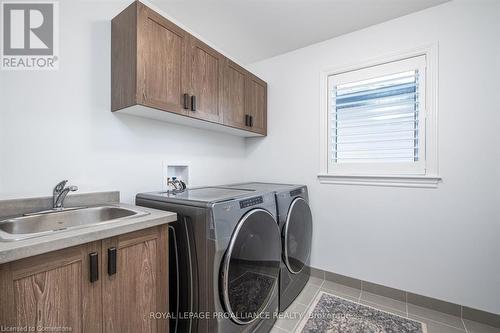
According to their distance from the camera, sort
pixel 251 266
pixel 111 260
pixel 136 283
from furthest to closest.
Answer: pixel 251 266
pixel 136 283
pixel 111 260

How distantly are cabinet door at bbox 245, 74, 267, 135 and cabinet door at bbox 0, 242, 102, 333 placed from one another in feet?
5.88

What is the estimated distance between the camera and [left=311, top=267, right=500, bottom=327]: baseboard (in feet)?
5.23

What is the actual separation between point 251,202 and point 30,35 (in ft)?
5.43

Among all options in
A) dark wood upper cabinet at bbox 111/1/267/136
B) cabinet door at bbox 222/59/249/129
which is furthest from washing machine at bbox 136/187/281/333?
cabinet door at bbox 222/59/249/129

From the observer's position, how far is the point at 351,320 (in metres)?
1.64

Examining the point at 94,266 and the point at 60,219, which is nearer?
the point at 94,266

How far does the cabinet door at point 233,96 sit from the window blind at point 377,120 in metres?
0.92

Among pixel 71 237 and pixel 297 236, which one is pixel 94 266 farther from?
pixel 297 236

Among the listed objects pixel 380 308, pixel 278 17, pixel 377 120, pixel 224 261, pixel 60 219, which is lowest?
pixel 380 308

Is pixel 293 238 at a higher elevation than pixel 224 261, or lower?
lower

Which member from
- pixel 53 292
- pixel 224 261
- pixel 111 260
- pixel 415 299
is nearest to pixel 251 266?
pixel 224 261

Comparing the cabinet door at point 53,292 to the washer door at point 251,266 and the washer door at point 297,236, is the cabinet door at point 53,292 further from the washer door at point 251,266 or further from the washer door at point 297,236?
the washer door at point 297,236

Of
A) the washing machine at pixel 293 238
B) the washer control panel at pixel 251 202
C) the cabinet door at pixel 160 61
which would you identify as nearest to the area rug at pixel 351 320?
the washing machine at pixel 293 238

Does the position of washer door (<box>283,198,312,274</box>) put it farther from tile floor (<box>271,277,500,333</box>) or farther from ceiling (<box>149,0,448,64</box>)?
ceiling (<box>149,0,448,64</box>)
